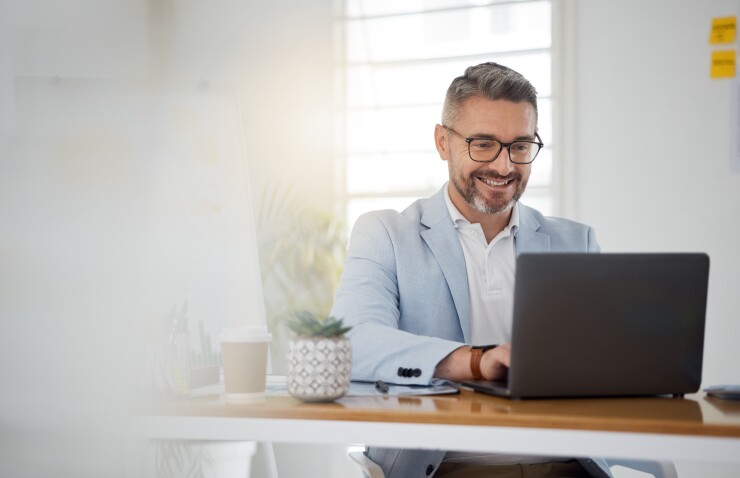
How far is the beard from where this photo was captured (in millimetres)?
1859

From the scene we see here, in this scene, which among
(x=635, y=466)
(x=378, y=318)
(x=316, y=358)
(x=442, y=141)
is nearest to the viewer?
(x=316, y=358)

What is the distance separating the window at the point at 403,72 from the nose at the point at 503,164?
1710 mm

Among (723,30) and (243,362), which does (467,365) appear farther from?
(723,30)

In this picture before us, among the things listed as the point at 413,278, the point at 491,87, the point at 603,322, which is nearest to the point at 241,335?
the point at 603,322

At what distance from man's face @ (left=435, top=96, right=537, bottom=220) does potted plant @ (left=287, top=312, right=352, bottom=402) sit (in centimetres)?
88

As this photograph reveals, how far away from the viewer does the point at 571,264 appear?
3.48ft

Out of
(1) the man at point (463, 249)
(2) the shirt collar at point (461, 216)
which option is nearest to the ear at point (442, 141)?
(1) the man at point (463, 249)

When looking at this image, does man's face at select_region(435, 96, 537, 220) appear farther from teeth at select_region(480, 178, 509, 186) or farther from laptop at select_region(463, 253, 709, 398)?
laptop at select_region(463, 253, 709, 398)

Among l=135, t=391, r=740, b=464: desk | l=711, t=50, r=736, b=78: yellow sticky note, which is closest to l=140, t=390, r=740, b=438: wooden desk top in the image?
l=135, t=391, r=740, b=464: desk

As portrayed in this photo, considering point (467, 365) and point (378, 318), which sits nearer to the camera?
point (467, 365)

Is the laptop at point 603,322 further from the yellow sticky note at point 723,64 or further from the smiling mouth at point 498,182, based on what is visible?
the yellow sticky note at point 723,64

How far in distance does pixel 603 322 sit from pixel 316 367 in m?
0.40

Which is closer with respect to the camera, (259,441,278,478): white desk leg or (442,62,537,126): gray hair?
(442,62,537,126): gray hair

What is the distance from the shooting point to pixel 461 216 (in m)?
1.89
